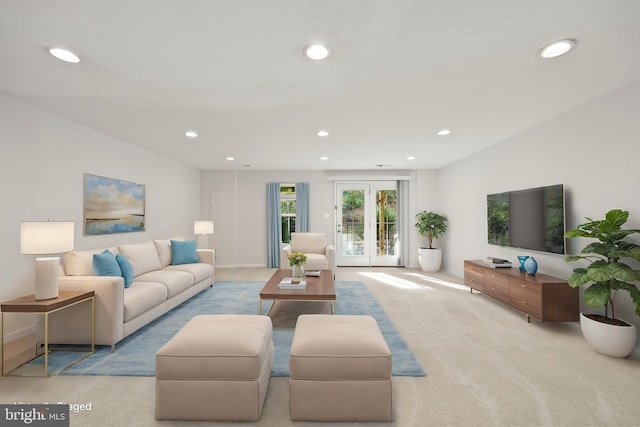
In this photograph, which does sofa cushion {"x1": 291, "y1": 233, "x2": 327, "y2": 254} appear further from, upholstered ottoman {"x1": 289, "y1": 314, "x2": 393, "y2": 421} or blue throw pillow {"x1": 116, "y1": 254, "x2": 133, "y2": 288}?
A: upholstered ottoman {"x1": 289, "y1": 314, "x2": 393, "y2": 421}

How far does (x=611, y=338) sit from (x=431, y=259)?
3.87 metres

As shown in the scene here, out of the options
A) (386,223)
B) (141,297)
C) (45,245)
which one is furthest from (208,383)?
(386,223)

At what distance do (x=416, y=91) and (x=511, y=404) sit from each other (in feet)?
8.32

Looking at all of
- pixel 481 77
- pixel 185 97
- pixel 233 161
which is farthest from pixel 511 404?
pixel 233 161

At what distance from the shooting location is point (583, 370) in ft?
7.53

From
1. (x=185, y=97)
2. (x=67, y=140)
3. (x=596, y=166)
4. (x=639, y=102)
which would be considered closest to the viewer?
(x=639, y=102)

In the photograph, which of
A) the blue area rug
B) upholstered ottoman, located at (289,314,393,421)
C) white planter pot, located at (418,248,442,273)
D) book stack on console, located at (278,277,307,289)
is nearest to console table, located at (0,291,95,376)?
the blue area rug

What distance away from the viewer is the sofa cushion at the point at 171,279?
3582 mm

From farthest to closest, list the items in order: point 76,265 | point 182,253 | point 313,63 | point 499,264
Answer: point 182,253, point 499,264, point 76,265, point 313,63

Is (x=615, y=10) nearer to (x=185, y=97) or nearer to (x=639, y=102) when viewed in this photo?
(x=639, y=102)

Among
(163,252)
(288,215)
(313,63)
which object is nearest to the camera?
(313,63)

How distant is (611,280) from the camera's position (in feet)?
8.50

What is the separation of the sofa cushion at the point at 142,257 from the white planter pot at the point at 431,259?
17.2 ft

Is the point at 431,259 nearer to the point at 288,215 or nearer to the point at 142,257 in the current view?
the point at 288,215
